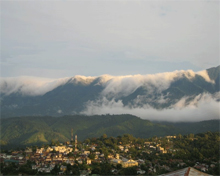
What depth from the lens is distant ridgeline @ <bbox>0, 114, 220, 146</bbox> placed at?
324 ft

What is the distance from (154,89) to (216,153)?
137 meters

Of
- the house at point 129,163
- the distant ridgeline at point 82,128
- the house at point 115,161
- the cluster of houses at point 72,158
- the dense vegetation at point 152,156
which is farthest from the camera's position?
the distant ridgeline at point 82,128

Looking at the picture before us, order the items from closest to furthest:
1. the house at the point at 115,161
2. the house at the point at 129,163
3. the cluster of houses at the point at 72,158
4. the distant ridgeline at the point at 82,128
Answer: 1. the cluster of houses at the point at 72,158
2. the house at the point at 129,163
3. the house at the point at 115,161
4. the distant ridgeline at the point at 82,128

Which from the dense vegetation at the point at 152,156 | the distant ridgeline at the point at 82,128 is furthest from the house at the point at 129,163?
the distant ridgeline at the point at 82,128

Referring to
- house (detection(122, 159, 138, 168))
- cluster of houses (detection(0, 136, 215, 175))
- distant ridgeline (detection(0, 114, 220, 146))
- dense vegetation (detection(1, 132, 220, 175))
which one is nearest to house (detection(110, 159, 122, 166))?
cluster of houses (detection(0, 136, 215, 175))

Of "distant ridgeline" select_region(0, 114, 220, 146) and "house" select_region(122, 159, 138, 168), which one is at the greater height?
"distant ridgeline" select_region(0, 114, 220, 146)

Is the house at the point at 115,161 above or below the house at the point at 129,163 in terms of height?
above

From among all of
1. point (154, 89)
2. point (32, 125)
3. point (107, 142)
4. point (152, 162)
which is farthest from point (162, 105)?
point (152, 162)

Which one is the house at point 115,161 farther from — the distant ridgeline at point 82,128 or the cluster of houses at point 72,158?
the distant ridgeline at point 82,128

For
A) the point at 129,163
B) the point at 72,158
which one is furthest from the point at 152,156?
the point at 72,158

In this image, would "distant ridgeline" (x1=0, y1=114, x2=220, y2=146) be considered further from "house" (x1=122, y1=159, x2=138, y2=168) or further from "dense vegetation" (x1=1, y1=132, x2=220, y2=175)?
"house" (x1=122, y1=159, x2=138, y2=168)

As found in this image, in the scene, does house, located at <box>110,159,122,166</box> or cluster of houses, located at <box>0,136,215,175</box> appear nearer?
cluster of houses, located at <box>0,136,215,175</box>

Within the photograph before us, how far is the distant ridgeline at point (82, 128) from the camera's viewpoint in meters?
98.9

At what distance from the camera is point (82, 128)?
4702 inches
